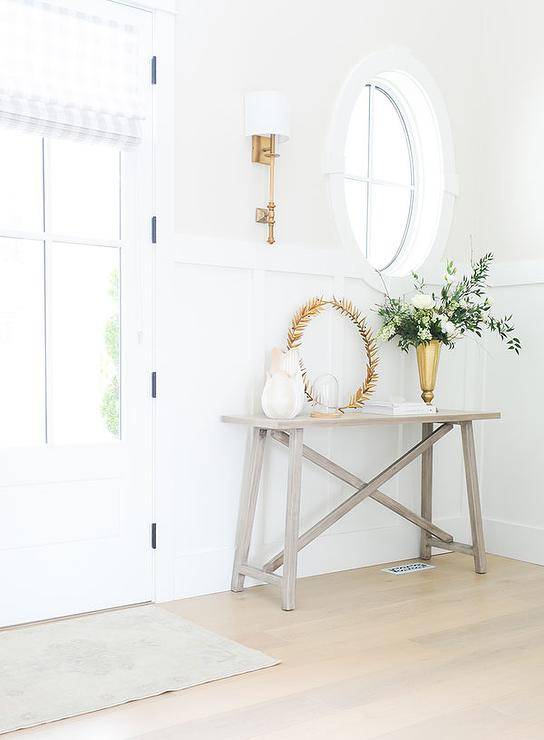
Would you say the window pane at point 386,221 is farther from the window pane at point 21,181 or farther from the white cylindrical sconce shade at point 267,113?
the window pane at point 21,181

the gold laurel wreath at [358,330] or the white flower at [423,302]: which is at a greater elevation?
the white flower at [423,302]

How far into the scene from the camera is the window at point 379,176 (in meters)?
4.23

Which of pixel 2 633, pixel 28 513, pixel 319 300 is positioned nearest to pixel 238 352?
pixel 319 300

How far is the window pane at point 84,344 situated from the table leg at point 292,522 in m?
0.71

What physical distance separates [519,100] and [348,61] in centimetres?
97

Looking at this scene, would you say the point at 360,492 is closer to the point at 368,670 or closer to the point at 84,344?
the point at 368,670

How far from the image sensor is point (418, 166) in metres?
4.45

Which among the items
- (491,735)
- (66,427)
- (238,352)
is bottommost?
(491,735)

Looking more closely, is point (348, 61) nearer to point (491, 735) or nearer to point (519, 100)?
point (519, 100)

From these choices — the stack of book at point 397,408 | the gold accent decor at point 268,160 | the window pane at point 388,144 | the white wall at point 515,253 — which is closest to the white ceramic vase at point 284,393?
the stack of book at point 397,408

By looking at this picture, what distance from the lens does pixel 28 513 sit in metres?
3.21

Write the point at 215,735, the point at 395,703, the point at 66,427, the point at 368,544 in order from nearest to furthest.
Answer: the point at 215,735, the point at 395,703, the point at 66,427, the point at 368,544

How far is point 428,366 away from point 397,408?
342 millimetres

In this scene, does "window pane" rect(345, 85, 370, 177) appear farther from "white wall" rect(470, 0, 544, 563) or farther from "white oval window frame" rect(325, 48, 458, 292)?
"white wall" rect(470, 0, 544, 563)
